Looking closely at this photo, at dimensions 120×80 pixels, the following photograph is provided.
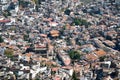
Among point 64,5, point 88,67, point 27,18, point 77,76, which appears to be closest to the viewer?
point 77,76

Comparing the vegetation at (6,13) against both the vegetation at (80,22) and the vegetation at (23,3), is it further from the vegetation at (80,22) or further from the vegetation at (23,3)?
the vegetation at (80,22)

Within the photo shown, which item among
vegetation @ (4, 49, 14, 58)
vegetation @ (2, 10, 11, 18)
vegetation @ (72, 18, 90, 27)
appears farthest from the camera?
vegetation @ (2, 10, 11, 18)

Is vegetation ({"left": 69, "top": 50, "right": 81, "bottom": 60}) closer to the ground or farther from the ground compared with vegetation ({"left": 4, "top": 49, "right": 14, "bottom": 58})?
closer to the ground

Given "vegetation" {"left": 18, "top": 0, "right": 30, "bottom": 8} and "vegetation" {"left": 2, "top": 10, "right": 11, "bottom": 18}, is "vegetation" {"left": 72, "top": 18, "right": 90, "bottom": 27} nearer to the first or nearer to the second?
"vegetation" {"left": 2, "top": 10, "right": 11, "bottom": 18}

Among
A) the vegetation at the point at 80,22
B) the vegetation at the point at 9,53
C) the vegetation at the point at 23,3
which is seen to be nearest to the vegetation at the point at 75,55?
the vegetation at the point at 9,53

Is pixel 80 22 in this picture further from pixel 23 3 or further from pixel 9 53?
pixel 9 53

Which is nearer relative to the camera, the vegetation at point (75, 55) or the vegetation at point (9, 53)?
the vegetation at point (9, 53)

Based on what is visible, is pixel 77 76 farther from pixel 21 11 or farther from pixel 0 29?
pixel 21 11

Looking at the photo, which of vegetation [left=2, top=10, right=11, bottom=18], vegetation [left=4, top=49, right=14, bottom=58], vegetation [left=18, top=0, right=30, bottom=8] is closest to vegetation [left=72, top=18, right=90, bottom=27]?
vegetation [left=2, top=10, right=11, bottom=18]

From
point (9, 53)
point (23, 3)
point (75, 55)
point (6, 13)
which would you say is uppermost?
point (23, 3)

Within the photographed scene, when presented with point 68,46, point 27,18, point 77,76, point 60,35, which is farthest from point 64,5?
point 77,76

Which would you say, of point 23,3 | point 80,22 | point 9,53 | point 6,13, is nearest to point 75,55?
point 9,53
